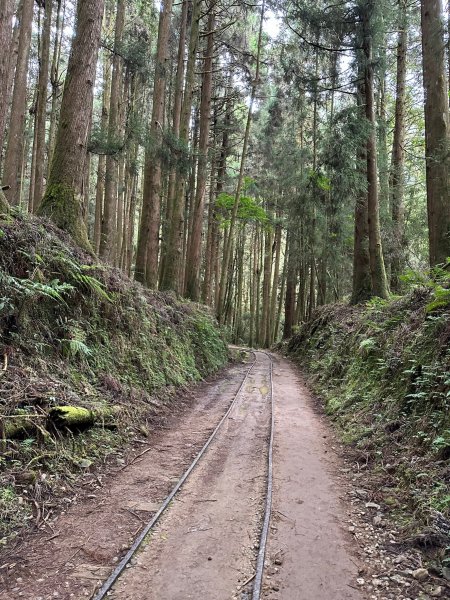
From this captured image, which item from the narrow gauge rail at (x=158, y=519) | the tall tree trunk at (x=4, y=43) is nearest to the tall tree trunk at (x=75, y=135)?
the tall tree trunk at (x=4, y=43)

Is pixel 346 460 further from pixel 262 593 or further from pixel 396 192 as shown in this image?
pixel 396 192

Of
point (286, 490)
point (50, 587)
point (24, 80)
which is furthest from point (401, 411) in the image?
point (24, 80)

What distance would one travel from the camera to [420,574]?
3445 mm

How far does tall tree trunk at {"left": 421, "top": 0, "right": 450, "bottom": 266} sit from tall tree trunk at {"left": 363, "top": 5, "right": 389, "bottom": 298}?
308cm

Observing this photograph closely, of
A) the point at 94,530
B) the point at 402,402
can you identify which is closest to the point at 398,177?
the point at 402,402

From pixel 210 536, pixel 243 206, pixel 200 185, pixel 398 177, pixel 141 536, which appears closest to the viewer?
pixel 141 536

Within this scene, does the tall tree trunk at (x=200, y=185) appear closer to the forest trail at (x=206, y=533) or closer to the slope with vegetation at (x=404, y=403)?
the slope with vegetation at (x=404, y=403)

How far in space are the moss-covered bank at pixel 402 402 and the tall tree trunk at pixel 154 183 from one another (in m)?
6.51

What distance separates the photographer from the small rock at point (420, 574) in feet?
11.2

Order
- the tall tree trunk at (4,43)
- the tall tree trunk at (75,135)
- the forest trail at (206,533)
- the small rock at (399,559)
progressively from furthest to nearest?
the tall tree trunk at (75,135) → the tall tree trunk at (4,43) → the small rock at (399,559) → the forest trail at (206,533)

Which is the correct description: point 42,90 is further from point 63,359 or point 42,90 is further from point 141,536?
point 141,536

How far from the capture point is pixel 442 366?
19.2 feet

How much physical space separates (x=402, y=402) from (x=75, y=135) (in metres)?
7.80

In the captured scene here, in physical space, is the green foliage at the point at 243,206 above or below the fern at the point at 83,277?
above
